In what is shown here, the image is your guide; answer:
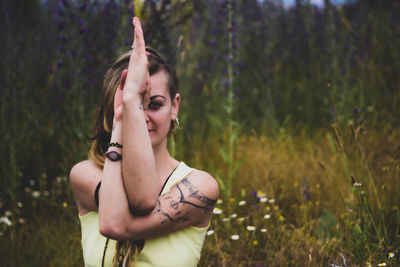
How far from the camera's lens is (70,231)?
2410 millimetres

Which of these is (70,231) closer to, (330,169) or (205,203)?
(205,203)

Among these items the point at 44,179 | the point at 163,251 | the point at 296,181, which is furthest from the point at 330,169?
the point at 44,179

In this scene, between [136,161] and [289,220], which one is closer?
[136,161]

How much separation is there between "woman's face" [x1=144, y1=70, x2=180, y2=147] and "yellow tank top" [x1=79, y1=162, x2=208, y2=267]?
184 millimetres

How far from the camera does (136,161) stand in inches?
54.7

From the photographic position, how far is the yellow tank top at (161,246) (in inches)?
59.5

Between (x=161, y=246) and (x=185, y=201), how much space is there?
0.65 ft

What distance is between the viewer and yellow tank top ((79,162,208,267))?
151 cm

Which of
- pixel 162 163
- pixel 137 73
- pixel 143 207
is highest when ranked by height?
pixel 137 73

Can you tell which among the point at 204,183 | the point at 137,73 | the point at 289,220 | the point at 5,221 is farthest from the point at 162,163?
the point at 5,221

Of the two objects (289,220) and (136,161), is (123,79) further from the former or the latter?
(289,220)

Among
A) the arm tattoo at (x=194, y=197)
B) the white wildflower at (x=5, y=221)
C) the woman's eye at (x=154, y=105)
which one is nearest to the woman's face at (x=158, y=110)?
the woman's eye at (x=154, y=105)

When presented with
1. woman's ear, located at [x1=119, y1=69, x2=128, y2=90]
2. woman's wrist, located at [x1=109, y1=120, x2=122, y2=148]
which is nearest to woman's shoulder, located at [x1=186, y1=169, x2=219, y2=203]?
woman's wrist, located at [x1=109, y1=120, x2=122, y2=148]

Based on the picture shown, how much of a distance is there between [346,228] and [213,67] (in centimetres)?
237
